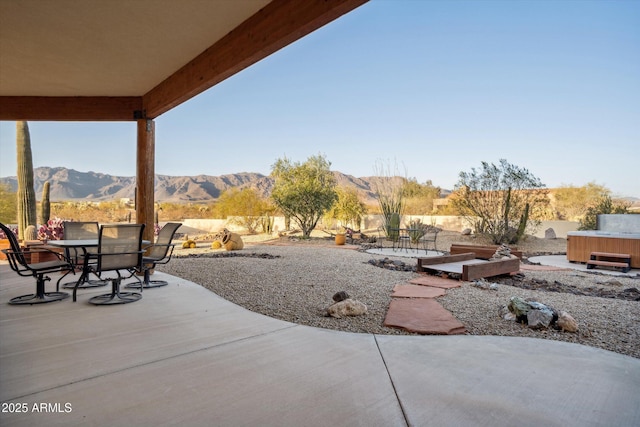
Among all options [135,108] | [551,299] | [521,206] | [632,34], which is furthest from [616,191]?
[135,108]

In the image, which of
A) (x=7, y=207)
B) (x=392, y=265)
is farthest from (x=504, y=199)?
(x=7, y=207)

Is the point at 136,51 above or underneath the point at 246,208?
above

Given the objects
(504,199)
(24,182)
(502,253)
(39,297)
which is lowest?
(39,297)

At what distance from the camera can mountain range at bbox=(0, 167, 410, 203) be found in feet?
139

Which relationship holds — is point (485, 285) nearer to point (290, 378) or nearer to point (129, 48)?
point (290, 378)

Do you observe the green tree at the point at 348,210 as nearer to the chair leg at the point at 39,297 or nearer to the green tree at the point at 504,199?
the green tree at the point at 504,199

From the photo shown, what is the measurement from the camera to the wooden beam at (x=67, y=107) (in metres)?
5.71

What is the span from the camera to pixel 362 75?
26078 mm

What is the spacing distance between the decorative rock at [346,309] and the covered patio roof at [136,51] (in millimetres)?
2356

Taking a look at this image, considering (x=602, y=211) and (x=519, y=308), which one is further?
(x=602, y=211)

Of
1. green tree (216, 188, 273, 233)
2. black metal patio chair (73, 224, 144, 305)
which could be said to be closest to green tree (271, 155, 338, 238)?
green tree (216, 188, 273, 233)

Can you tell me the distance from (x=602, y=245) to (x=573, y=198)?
41.1 ft

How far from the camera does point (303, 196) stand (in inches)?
480

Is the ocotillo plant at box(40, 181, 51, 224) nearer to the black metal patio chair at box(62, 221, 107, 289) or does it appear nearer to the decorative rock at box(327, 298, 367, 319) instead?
the black metal patio chair at box(62, 221, 107, 289)
